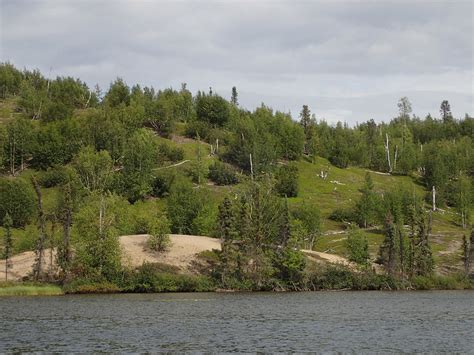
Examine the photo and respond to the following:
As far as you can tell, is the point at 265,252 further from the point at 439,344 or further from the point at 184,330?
the point at 439,344

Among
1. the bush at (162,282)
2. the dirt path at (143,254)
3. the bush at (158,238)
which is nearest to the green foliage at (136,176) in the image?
the dirt path at (143,254)

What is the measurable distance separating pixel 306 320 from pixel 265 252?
5186 centimetres

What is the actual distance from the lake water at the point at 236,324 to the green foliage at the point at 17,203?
69854 millimetres

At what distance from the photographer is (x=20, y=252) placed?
128500 millimetres

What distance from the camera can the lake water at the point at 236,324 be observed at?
1962 inches

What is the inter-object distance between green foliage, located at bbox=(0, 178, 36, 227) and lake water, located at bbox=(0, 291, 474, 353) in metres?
69.9

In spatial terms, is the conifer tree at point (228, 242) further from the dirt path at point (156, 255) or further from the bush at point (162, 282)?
the dirt path at point (156, 255)

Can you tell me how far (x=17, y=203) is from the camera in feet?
527

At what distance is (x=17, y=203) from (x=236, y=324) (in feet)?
369

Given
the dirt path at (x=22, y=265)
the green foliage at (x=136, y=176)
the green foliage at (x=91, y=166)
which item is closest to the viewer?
the dirt path at (x=22, y=265)

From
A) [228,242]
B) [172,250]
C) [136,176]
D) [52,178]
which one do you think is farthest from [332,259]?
[52,178]

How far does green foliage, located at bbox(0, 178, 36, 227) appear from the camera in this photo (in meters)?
160

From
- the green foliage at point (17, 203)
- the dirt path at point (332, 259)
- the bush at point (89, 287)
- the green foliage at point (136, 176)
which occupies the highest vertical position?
the green foliage at point (136, 176)

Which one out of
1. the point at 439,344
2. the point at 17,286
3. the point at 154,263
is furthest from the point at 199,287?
the point at 439,344
